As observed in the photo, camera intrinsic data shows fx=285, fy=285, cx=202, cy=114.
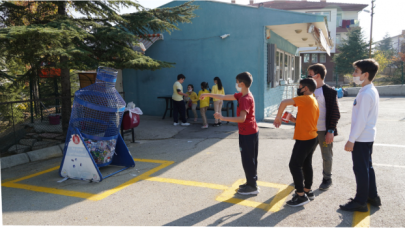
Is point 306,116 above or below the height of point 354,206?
above

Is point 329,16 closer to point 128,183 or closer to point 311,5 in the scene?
point 311,5

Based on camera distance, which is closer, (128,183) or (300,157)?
(300,157)

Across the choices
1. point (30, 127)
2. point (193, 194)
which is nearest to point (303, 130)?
point (193, 194)

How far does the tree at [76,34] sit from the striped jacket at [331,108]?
4.79m

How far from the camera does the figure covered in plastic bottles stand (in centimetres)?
501

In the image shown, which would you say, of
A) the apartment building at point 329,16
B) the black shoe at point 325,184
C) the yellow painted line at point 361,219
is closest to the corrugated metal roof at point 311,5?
the apartment building at point 329,16

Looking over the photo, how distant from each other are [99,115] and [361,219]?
168 inches

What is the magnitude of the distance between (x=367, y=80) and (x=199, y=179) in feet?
9.54

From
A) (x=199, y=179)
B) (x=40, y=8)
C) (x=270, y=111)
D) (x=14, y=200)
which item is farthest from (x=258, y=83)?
(x=14, y=200)

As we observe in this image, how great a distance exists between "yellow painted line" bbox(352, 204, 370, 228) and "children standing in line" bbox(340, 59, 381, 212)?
51 millimetres

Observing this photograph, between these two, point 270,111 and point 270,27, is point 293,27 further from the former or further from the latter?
point 270,111

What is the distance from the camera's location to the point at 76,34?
5.86 metres

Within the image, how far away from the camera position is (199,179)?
485cm

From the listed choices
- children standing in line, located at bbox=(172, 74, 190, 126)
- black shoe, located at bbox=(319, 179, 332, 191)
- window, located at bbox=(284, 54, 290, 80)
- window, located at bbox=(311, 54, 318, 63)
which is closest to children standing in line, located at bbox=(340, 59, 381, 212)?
black shoe, located at bbox=(319, 179, 332, 191)
